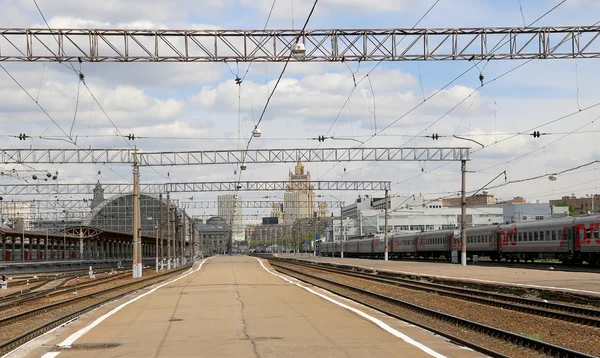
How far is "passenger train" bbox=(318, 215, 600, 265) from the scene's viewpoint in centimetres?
4556

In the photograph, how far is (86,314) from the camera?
21.9 m

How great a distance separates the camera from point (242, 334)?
1548cm

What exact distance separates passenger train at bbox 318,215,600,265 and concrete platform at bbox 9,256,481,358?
2704 centimetres

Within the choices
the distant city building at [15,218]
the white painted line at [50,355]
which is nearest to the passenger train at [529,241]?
the white painted line at [50,355]

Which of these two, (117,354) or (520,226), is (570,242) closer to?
(520,226)

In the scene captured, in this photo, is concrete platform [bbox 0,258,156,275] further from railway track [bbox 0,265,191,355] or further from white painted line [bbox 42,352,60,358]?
white painted line [bbox 42,352,60,358]

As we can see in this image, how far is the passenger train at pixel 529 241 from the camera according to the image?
45.6 metres

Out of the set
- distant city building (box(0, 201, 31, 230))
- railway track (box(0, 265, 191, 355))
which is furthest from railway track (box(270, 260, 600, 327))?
distant city building (box(0, 201, 31, 230))

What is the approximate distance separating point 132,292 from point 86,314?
11.4 m

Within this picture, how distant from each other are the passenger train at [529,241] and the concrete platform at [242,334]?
27038 millimetres

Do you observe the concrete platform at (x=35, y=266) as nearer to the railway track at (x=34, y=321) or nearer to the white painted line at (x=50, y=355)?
the railway track at (x=34, y=321)

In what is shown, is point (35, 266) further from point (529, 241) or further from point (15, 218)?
point (529, 241)

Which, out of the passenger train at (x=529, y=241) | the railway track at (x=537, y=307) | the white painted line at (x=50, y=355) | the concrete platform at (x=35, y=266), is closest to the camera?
the white painted line at (x=50, y=355)

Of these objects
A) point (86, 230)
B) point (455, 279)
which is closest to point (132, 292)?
point (455, 279)
